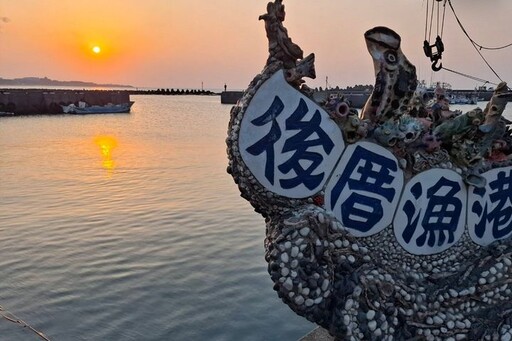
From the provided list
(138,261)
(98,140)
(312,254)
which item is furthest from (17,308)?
(98,140)

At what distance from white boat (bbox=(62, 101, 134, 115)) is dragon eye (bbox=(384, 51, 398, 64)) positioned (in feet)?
142

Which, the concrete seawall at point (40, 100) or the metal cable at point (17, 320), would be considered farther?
the concrete seawall at point (40, 100)

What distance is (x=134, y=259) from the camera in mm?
7805

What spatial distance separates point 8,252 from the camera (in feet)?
26.4

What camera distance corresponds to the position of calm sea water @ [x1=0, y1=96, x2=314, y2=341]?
598 cm

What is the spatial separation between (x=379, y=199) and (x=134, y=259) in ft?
17.8

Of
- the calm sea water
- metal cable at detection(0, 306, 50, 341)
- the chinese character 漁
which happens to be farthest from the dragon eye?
metal cable at detection(0, 306, 50, 341)

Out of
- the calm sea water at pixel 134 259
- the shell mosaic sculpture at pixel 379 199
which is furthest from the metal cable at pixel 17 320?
the shell mosaic sculpture at pixel 379 199

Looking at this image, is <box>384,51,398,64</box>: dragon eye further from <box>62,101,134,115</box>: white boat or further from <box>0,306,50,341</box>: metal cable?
<box>62,101,134,115</box>: white boat

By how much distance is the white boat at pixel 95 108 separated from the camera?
43.3 meters

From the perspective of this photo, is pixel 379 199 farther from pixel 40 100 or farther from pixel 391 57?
pixel 40 100

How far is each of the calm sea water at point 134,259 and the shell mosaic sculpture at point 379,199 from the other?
2.64 meters

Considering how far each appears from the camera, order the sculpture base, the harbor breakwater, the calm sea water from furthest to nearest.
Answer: the harbor breakwater
the calm sea water
the sculpture base

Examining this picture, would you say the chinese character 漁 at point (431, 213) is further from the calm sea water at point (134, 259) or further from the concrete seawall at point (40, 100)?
the concrete seawall at point (40, 100)
